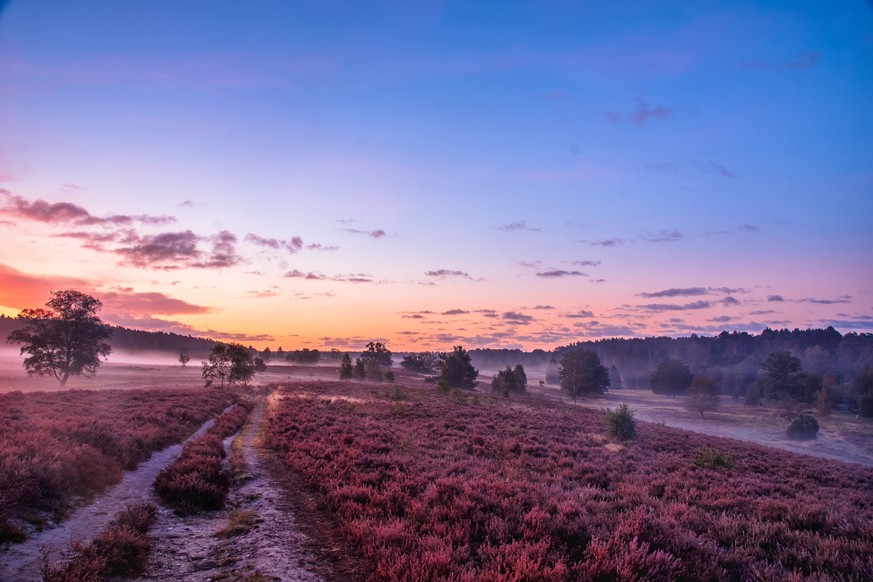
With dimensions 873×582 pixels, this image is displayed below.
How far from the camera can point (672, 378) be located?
10025 cm

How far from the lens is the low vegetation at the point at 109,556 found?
6.36 m

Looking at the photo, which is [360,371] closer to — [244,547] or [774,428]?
[774,428]

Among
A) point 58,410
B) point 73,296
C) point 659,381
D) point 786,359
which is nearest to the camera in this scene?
point 58,410

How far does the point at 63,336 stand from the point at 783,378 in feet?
365

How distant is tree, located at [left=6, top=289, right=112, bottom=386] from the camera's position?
48938 millimetres

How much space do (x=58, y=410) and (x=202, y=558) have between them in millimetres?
19501

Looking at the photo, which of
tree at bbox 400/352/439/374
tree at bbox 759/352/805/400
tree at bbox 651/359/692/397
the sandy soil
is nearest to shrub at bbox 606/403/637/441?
the sandy soil

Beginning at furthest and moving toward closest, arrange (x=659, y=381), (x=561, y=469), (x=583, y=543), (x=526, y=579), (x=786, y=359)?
1. (x=659, y=381)
2. (x=786, y=359)
3. (x=561, y=469)
4. (x=583, y=543)
5. (x=526, y=579)

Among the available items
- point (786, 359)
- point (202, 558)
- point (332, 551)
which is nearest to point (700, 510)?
point (332, 551)

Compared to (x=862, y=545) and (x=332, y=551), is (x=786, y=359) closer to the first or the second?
(x=862, y=545)

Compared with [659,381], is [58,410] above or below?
above

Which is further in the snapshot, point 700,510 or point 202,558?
point 700,510

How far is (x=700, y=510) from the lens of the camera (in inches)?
439

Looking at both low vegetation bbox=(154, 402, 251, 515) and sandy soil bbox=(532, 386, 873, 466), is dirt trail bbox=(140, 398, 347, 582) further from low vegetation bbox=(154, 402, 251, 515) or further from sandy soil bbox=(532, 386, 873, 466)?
sandy soil bbox=(532, 386, 873, 466)
